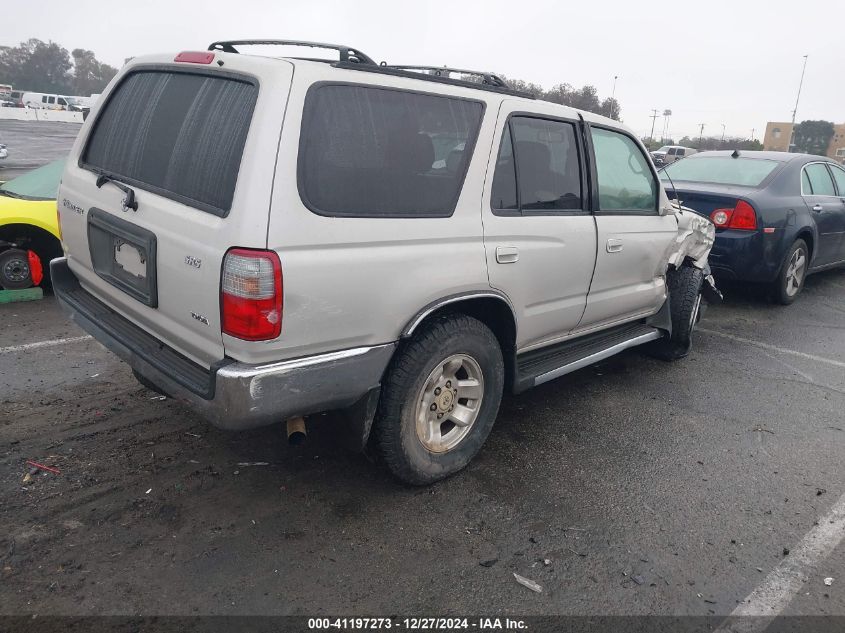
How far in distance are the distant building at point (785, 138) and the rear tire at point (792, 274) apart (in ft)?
222

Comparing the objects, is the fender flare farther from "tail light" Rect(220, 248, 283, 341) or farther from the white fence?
the white fence

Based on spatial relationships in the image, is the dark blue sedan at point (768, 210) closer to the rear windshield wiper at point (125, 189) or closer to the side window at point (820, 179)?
the side window at point (820, 179)

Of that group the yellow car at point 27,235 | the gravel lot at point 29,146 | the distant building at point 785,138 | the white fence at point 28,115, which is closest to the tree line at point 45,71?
the white fence at point 28,115

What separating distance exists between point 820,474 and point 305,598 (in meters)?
3.02

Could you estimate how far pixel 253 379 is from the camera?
2391 mm

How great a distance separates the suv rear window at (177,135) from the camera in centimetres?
250

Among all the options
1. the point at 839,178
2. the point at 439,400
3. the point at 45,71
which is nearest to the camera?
the point at 439,400

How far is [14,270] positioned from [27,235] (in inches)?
13.6

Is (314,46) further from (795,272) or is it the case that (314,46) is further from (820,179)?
(820,179)

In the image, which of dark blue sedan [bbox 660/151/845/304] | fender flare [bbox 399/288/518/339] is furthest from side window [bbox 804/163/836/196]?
fender flare [bbox 399/288/518/339]

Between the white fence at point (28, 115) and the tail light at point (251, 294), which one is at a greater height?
the white fence at point (28, 115)

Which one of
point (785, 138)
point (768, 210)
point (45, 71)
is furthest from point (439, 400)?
point (45, 71)

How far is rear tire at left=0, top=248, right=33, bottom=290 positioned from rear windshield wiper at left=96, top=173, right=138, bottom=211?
3392 mm

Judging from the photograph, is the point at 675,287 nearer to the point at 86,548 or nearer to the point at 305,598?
the point at 305,598
